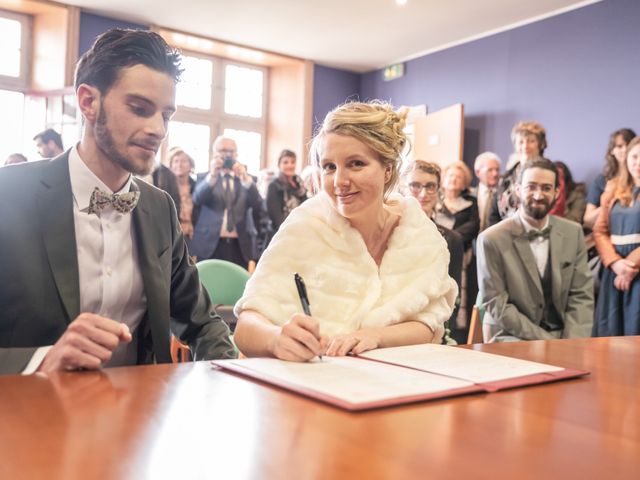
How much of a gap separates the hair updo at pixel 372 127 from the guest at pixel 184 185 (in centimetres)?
382

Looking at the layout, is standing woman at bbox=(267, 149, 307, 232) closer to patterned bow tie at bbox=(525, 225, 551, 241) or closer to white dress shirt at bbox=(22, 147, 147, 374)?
patterned bow tie at bbox=(525, 225, 551, 241)

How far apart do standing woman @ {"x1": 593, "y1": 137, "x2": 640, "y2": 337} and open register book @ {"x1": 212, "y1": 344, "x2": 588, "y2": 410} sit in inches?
123

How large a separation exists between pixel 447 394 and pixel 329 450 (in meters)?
0.30

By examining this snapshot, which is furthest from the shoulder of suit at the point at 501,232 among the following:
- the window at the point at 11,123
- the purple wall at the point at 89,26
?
the window at the point at 11,123

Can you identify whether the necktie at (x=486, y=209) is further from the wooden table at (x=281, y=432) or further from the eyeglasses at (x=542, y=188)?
the wooden table at (x=281, y=432)

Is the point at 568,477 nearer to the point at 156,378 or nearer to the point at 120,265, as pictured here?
the point at 156,378

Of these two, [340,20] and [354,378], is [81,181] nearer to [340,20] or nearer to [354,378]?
[354,378]

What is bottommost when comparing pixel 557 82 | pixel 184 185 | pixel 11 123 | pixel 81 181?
pixel 81 181

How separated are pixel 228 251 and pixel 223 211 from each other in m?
0.36

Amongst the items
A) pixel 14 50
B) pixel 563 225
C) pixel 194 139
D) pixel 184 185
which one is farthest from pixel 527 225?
pixel 14 50

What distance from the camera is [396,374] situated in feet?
3.36


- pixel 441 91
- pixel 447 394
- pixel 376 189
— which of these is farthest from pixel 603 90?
pixel 447 394

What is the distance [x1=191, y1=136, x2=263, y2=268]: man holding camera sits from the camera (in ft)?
18.3

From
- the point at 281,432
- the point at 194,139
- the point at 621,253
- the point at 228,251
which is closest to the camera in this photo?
the point at 281,432
